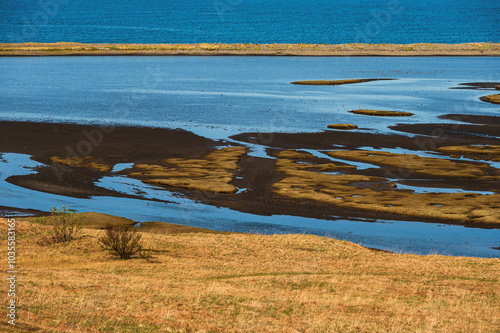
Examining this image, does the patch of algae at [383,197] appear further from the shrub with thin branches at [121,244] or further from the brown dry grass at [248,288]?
the shrub with thin branches at [121,244]

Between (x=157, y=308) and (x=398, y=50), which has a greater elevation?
(x=398, y=50)

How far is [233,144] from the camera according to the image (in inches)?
1948

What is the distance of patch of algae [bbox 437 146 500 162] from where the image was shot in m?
44.7

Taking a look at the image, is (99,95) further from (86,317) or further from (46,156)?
(86,317)

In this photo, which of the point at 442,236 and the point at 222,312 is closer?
the point at 222,312

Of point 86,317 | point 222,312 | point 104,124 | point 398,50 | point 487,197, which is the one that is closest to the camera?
point 86,317

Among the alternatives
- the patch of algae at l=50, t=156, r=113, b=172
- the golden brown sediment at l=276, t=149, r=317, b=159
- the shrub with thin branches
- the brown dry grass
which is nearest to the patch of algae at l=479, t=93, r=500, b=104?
the golden brown sediment at l=276, t=149, r=317, b=159

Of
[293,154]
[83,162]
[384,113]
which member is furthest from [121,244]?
[384,113]

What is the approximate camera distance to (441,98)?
7844 centimetres

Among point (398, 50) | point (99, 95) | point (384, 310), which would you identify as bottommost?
point (384, 310)

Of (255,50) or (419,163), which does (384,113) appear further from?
(255,50)

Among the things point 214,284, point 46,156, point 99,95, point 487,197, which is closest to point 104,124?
point 46,156

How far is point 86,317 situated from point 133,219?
16.6m

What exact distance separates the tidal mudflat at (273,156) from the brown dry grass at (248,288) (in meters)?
4.95
